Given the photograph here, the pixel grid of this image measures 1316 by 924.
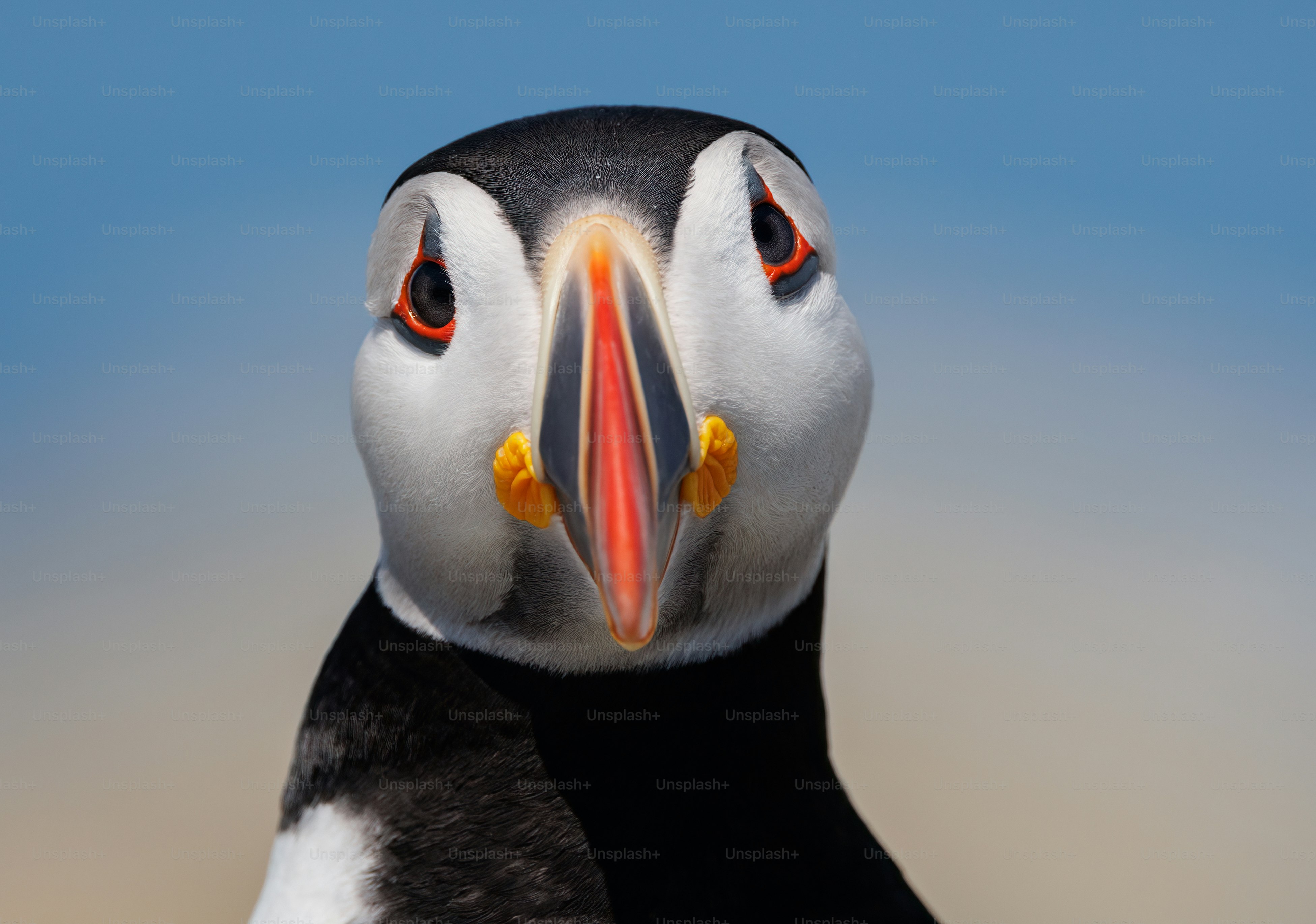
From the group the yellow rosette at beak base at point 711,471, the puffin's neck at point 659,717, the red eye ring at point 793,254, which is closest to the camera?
the yellow rosette at beak base at point 711,471

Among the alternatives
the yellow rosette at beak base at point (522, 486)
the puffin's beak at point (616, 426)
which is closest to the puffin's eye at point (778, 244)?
the puffin's beak at point (616, 426)

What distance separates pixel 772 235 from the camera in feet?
9.27

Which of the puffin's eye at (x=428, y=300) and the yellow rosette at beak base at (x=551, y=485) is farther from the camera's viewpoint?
the puffin's eye at (x=428, y=300)

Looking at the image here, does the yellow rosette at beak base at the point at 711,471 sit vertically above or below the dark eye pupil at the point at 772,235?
below

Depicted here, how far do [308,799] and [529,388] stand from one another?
1695 millimetres

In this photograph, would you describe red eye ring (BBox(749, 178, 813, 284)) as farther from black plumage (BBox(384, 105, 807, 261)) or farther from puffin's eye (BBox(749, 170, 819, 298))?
black plumage (BBox(384, 105, 807, 261))

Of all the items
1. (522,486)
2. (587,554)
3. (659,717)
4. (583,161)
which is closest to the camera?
(587,554)

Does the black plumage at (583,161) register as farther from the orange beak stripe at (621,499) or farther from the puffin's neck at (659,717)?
the puffin's neck at (659,717)

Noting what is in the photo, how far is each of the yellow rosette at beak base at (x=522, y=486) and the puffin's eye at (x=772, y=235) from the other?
88 cm

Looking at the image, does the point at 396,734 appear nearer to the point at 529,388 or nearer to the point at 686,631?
the point at 686,631

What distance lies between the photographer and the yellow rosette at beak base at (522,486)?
244cm

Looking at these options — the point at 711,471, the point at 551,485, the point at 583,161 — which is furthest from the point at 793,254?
the point at 551,485

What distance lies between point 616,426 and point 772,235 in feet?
3.01

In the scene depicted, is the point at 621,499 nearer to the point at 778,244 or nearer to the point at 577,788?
the point at 778,244
